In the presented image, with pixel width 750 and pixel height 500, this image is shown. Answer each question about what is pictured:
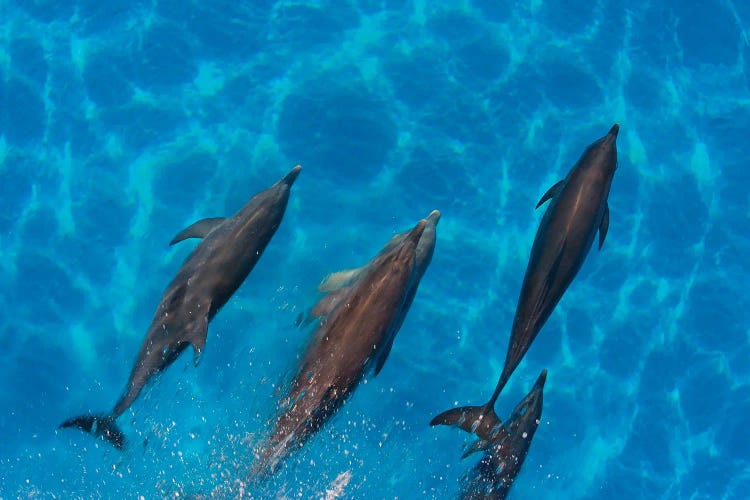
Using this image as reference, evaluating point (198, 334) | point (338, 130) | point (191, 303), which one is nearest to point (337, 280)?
point (191, 303)

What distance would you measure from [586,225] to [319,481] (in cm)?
513

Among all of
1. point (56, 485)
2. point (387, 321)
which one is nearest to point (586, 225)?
point (387, 321)

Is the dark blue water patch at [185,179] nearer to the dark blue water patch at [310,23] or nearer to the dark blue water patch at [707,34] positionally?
the dark blue water patch at [310,23]

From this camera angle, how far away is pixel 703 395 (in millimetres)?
10977

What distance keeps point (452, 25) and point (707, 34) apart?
4984 mm

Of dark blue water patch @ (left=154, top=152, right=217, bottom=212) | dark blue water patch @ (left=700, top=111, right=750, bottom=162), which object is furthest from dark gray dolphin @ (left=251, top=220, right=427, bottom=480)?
dark blue water patch @ (left=700, top=111, right=750, bottom=162)

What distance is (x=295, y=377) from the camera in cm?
779

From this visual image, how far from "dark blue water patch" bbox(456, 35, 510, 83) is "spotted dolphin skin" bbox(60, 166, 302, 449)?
17.5ft

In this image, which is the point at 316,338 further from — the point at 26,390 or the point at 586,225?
the point at 26,390

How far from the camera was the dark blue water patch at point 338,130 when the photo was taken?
11.0 metres

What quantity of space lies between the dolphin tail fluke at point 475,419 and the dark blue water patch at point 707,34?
8209mm

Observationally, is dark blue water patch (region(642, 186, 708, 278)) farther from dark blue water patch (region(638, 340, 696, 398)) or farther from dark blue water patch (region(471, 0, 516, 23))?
dark blue water patch (region(471, 0, 516, 23))

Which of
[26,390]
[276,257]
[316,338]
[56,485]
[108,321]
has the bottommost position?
[56,485]

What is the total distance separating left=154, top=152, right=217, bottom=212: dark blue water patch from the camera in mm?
10562
